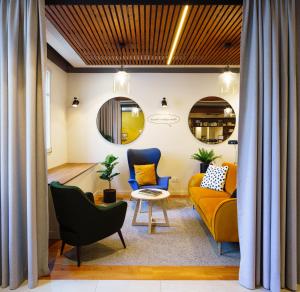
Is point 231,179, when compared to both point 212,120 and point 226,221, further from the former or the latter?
point 212,120

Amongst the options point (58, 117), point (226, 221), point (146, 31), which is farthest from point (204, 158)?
point (58, 117)

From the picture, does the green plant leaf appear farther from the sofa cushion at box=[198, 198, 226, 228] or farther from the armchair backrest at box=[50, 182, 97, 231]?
the armchair backrest at box=[50, 182, 97, 231]

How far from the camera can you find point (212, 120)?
5727 millimetres

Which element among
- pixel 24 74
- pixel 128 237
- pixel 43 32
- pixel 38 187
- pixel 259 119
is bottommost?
pixel 128 237

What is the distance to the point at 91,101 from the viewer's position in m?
5.66

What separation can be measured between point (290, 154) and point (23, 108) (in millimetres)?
2532

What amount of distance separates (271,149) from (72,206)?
2047 mm

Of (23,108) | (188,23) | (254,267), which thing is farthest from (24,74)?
(254,267)

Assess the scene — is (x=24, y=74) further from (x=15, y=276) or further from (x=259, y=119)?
(x=259, y=119)

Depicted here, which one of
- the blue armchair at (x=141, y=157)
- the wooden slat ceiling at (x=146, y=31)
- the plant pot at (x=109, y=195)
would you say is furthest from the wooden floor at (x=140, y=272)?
the wooden slat ceiling at (x=146, y=31)

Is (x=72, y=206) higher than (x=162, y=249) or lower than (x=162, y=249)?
higher

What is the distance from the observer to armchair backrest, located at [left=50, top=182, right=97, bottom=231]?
8.44 ft

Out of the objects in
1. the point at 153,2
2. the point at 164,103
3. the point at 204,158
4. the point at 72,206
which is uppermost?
the point at 153,2

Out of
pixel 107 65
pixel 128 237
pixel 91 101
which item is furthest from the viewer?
pixel 91 101
